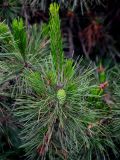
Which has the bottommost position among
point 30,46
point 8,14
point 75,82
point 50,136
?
point 50,136

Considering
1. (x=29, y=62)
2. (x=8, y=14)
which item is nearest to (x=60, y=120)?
(x=29, y=62)

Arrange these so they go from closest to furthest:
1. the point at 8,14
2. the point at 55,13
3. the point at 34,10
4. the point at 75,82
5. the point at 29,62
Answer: the point at 55,13 < the point at 75,82 < the point at 29,62 < the point at 8,14 < the point at 34,10

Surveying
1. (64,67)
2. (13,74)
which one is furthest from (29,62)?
(64,67)

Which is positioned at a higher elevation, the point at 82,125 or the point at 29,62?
the point at 29,62

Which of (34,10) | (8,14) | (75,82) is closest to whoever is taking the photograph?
(75,82)

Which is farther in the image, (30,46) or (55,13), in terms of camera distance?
(30,46)

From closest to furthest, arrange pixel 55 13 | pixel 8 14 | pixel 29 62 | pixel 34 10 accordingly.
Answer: pixel 55 13 < pixel 29 62 < pixel 8 14 < pixel 34 10

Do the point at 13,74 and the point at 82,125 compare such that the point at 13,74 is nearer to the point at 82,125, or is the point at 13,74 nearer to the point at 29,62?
the point at 29,62

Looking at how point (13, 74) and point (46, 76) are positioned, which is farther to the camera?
point (13, 74)

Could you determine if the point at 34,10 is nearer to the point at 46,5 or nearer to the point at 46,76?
the point at 46,5
